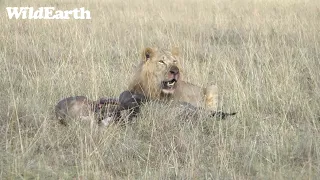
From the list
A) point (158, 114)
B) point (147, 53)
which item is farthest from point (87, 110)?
point (147, 53)

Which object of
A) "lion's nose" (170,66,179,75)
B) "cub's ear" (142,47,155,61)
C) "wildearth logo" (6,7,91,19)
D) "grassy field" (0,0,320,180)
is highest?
"wildearth logo" (6,7,91,19)

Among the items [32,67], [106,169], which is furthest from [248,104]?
[32,67]

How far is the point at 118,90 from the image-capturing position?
5.27 m

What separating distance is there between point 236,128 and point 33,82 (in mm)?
2281

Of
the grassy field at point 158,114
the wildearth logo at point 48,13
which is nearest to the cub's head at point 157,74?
the grassy field at point 158,114

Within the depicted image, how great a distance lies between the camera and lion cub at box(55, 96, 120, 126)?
4.00 meters

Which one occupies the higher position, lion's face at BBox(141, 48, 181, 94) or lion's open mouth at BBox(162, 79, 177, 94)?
lion's face at BBox(141, 48, 181, 94)

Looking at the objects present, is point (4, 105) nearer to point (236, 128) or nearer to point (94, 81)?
point (94, 81)

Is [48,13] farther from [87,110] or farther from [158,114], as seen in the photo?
[158,114]

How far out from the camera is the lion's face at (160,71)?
4.65 metres

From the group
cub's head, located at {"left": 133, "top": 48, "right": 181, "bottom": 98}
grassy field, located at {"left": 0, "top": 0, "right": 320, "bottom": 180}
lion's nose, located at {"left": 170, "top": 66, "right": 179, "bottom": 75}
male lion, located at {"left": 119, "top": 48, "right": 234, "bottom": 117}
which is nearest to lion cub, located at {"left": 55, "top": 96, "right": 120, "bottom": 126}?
grassy field, located at {"left": 0, "top": 0, "right": 320, "bottom": 180}

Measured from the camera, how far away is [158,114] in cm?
405

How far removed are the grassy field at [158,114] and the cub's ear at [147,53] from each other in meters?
0.57

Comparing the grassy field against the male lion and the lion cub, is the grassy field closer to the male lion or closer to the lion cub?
the lion cub
